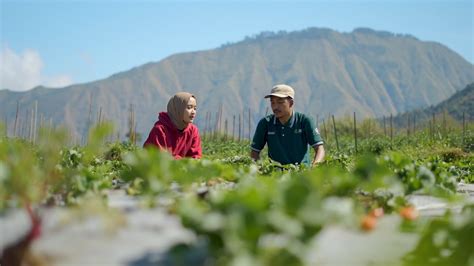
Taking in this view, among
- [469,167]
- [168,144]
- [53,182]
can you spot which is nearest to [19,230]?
[53,182]

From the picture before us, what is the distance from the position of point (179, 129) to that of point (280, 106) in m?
1.14

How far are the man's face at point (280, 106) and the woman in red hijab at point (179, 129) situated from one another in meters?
0.88

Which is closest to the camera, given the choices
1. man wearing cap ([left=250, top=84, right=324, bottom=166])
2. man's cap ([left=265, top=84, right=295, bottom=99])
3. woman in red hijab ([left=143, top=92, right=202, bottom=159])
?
woman in red hijab ([left=143, top=92, right=202, bottom=159])

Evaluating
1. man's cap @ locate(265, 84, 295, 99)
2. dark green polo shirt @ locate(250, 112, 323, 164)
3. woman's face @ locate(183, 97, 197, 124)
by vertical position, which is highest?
man's cap @ locate(265, 84, 295, 99)

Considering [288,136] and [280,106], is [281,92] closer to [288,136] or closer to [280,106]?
[280,106]

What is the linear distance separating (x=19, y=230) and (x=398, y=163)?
143cm

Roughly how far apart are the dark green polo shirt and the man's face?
0.59ft

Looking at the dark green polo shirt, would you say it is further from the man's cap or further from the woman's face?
the woman's face

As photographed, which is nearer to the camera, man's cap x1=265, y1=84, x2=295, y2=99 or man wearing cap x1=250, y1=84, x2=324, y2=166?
man's cap x1=265, y1=84, x2=295, y2=99

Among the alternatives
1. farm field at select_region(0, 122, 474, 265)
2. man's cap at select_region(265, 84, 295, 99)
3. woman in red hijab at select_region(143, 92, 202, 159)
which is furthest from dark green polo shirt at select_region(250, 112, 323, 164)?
farm field at select_region(0, 122, 474, 265)

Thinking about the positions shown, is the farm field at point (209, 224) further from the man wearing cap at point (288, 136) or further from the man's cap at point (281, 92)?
the man wearing cap at point (288, 136)

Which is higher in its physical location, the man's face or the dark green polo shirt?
the man's face

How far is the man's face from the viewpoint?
5.47 meters

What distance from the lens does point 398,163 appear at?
6.66ft
